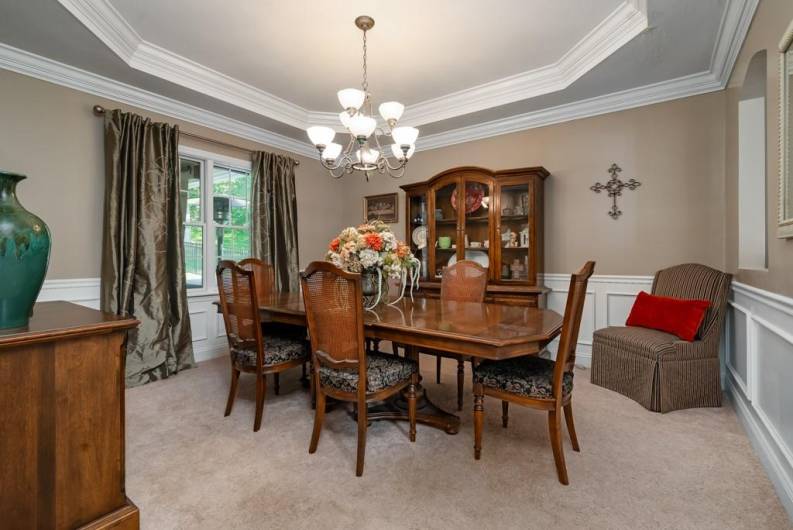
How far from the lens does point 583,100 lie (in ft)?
11.2

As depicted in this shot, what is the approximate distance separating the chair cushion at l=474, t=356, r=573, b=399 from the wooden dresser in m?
1.52

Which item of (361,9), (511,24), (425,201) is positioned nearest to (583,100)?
(511,24)

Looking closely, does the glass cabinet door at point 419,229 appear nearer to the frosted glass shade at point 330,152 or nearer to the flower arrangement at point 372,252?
the frosted glass shade at point 330,152

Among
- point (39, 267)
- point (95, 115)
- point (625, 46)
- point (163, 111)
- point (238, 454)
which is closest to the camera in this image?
point (39, 267)

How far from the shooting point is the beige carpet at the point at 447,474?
4.92ft

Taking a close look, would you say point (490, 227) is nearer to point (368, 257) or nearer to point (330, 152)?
point (330, 152)

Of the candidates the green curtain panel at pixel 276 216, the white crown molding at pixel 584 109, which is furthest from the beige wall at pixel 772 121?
the green curtain panel at pixel 276 216

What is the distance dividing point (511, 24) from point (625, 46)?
0.81 meters

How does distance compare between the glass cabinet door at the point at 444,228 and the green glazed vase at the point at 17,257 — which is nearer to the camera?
the green glazed vase at the point at 17,257

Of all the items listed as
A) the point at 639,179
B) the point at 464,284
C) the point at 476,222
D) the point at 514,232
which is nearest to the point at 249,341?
the point at 464,284

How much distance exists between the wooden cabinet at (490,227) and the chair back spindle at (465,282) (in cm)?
Answer: 63

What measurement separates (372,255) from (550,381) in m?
1.15

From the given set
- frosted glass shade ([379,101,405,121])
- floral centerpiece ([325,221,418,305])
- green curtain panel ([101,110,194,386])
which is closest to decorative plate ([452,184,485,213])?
frosted glass shade ([379,101,405,121])

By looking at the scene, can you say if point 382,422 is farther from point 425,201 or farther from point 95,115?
point 95,115
